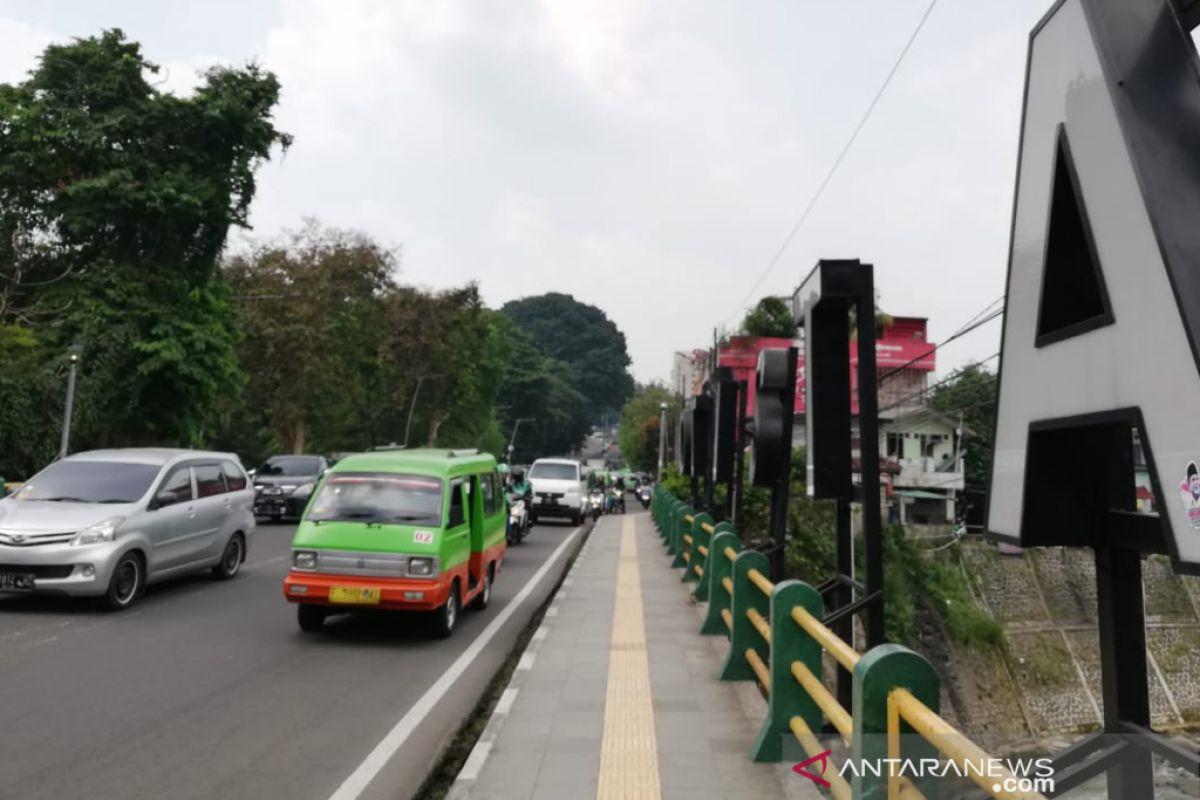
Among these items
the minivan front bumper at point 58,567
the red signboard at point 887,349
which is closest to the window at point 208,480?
the minivan front bumper at point 58,567

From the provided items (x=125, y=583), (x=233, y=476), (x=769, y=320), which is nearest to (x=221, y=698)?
(x=125, y=583)

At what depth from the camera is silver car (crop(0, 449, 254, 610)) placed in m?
9.99

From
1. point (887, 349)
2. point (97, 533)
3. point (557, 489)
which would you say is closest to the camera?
point (97, 533)

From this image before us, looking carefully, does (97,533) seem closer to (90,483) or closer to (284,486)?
(90,483)

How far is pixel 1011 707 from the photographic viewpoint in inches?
1159

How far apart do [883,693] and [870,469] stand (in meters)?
2.60

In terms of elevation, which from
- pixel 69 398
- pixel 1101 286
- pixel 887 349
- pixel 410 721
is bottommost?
pixel 410 721

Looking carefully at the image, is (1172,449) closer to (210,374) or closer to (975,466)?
(210,374)

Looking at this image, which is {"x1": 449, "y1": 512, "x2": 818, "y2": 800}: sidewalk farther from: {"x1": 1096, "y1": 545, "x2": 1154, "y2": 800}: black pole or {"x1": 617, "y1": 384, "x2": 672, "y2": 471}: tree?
{"x1": 617, "y1": 384, "x2": 672, "y2": 471}: tree

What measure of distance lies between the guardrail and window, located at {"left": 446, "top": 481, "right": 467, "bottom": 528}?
8.99 feet

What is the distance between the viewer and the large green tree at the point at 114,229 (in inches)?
941

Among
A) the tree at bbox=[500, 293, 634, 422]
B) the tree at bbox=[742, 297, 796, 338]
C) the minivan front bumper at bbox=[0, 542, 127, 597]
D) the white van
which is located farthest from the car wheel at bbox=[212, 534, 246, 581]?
the tree at bbox=[500, 293, 634, 422]

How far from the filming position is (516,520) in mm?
21297

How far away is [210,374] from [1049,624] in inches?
1112
